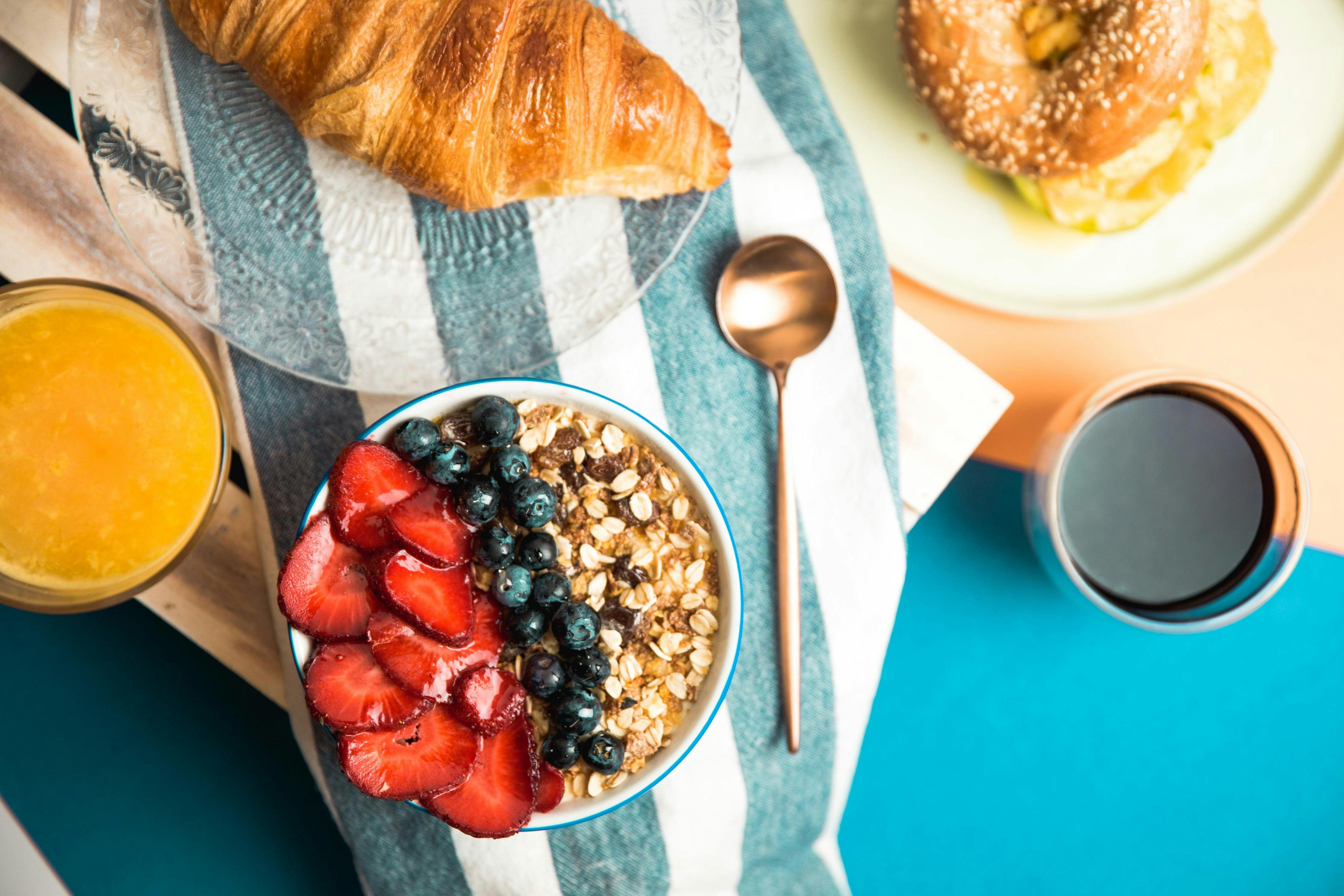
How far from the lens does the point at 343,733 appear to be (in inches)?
29.7

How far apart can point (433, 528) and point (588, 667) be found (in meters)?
0.19

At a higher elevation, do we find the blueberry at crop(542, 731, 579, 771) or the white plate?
the white plate

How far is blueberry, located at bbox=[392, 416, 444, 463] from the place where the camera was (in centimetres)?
77

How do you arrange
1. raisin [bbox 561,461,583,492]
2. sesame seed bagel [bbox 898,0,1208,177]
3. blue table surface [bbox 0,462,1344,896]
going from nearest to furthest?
1. raisin [bbox 561,461,583,492]
2. sesame seed bagel [bbox 898,0,1208,177]
3. blue table surface [bbox 0,462,1344,896]

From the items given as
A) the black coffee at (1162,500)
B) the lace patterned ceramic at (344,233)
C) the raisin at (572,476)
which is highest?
the lace patterned ceramic at (344,233)

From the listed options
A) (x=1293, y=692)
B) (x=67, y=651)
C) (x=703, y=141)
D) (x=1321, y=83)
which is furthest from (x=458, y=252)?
(x=1293, y=692)

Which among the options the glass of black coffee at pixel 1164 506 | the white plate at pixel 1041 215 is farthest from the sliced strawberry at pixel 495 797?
the white plate at pixel 1041 215

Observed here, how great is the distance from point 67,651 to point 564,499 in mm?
770

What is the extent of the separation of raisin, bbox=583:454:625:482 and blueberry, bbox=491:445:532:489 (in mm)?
63

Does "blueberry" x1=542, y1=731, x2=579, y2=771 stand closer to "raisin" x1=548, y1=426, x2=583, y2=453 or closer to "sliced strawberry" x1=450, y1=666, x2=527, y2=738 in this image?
"sliced strawberry" x1=450, y1=666, x2=527, y2=738

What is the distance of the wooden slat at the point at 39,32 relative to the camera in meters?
0.92

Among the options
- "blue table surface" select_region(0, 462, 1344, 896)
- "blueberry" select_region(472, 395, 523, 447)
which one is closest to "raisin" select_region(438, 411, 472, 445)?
"blueberry" select_region(472, 395, 523, 447)

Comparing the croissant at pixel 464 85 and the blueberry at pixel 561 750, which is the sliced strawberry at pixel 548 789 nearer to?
the blueberry at pixel 561 750

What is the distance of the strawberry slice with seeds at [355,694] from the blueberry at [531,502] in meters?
0.18
